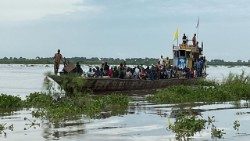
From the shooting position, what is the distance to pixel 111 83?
28.5 meters

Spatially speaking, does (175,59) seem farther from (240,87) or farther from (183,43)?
(240,87)

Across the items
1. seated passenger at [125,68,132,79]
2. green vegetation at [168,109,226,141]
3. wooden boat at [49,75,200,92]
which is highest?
seated passenger at [125,68,132,79]

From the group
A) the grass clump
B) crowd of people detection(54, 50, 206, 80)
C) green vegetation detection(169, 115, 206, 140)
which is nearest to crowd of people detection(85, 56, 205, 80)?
crowd of people detection(54, 50, 206, 80)

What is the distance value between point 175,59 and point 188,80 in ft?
7.09

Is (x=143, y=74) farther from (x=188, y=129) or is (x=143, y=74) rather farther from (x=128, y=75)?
(x=188, y=129)

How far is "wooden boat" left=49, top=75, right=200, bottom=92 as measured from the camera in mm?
24750

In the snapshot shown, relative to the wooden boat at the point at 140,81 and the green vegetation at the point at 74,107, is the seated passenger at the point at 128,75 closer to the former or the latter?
the wooden boat at the point at 140,81

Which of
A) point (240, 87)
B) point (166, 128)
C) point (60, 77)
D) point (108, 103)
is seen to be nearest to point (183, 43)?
point (240, 87)

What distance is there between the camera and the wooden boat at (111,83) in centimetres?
2475

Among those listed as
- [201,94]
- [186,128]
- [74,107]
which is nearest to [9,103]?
[74,107]

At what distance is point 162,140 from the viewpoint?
41.8 ft

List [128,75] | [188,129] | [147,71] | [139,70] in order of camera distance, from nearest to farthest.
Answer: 1. [188,129]
2. [128,75]
3. [139,70]
4. [147,71]

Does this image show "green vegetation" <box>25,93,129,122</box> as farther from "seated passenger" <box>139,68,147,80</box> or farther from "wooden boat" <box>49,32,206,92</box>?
"seated passenger" <box>139,68,147,80</box>

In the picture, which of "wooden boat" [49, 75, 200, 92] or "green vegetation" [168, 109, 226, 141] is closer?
"green vegetation" [168, 109, 226, 141]
